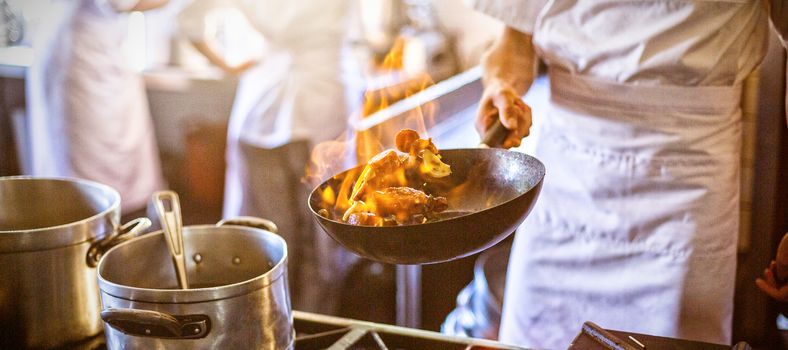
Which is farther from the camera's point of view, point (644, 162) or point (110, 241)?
point (644, 162)

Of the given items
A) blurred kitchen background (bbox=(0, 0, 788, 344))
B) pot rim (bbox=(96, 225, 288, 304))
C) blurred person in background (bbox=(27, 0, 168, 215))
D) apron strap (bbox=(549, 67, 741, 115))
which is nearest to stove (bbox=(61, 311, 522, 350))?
pot rim (bbox=(96, 225, 288, 304))

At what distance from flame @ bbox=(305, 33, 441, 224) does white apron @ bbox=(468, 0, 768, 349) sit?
0.37 metres

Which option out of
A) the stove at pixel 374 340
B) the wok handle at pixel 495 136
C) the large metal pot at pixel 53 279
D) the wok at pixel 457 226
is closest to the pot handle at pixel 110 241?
the large metal pot at pixel 53 279

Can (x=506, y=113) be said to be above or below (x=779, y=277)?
above

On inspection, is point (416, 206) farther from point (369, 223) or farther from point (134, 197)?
point (134, 197)

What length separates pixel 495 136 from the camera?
3.91ft

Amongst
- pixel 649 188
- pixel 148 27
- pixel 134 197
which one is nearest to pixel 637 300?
pixel 649 188

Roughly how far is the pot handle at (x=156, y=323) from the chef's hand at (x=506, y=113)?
2.04 ft

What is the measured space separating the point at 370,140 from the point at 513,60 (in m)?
0.84

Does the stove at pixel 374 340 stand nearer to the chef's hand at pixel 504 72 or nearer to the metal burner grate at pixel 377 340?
the metal burner grate at pixel 377 340

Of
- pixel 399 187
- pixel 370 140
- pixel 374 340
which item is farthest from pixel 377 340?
pixel 370 140

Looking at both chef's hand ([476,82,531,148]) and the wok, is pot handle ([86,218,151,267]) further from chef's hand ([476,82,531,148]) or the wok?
chef's hand ([476,82,531,148])

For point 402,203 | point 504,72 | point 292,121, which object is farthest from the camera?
point 292,121

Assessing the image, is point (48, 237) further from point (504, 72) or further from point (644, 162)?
point (644, 162)
